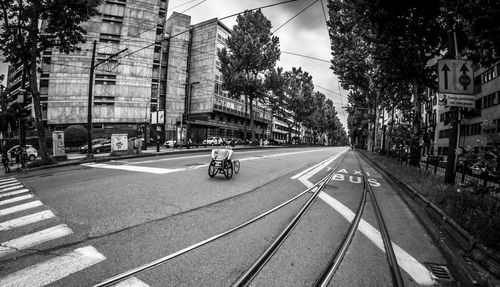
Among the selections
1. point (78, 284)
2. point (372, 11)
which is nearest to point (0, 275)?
point (78, 284)

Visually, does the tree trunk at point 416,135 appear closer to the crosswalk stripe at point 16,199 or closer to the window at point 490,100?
the crosswalk stripe at point 16,199

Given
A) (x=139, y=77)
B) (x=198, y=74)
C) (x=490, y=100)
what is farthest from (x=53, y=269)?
(x=198, y=74)

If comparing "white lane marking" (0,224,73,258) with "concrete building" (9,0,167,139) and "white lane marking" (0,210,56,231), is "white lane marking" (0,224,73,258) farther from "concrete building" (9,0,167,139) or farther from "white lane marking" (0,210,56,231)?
"concrete building" (9,0,167,139)

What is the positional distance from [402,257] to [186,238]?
309cm

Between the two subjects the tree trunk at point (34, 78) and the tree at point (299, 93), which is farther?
the tree at point (299, 93)

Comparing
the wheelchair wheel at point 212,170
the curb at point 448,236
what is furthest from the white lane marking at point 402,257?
the wheelchair wheel at point 212,170

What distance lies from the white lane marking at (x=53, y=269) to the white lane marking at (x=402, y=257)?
149 inches

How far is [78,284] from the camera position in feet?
7.86

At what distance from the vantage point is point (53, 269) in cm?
266

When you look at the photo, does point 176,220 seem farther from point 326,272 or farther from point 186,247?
point 326,272

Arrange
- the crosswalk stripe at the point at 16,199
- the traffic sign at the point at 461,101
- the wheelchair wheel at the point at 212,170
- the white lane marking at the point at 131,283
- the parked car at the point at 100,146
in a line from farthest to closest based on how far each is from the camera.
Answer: the parked car at the point at 100,146
the wheelchair wheel at the point at 212,170
the traffic sign at the point at 461,101
the crosswalk stripe at the point at 16,199
the white lane marking at the point at 131,283

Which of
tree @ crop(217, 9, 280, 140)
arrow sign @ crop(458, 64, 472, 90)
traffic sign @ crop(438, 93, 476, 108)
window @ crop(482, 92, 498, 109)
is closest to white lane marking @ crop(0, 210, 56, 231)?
traffic sign @ crop(438, 93, 476, 108)

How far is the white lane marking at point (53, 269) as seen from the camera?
8.01 feet

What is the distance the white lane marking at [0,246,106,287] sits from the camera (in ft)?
8.01
